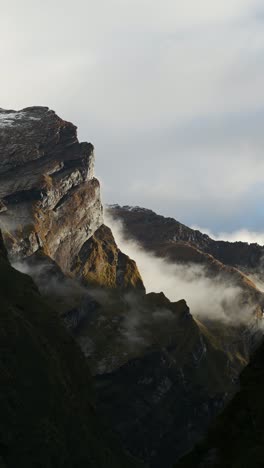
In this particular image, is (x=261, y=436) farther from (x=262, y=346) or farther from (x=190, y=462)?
(x=262, y=346)

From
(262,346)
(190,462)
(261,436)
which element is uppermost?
(262,346)

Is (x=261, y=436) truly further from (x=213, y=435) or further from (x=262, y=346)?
(x=262, y=346)

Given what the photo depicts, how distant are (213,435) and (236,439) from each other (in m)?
4.98

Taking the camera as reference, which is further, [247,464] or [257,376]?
[257,376]

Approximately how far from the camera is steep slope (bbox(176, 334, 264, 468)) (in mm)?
105812

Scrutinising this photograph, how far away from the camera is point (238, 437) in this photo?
11225cm

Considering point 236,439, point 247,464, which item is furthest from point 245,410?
point 247,464

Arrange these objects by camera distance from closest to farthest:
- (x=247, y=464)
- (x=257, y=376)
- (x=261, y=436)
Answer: (x=247, y=464) → (x=261, y=436) → (x=257, y=376)

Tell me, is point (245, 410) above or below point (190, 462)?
above

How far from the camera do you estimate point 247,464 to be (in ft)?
337

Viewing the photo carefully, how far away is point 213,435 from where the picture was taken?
115688mm

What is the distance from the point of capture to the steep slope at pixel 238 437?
106 m

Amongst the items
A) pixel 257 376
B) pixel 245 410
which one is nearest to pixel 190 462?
pixel 245 410

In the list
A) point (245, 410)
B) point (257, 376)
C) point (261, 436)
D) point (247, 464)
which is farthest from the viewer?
point (257, 376)
